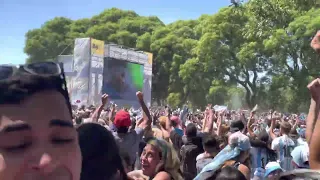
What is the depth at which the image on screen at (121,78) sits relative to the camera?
37.3 m

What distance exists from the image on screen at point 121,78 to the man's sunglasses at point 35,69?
34.8 m

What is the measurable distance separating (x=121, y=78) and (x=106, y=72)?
72.2 inches

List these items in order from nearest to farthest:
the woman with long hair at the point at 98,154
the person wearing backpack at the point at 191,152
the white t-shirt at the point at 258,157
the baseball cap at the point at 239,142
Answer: the woman with long hair at the point at 98,154
the baseball cap at the point at 239,142
the white t-shirt at the point at 258,157
the person wearing backpack at the point at 191,152

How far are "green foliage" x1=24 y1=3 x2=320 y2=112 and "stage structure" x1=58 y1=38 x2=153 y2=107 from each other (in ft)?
11.5

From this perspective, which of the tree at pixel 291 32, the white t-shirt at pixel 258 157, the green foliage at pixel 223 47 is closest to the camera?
the white t-shirt at pixel 258 157

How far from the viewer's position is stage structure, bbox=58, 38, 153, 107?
32719mm

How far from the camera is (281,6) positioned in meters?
24.6

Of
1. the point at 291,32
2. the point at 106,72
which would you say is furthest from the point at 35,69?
the point at 106,72

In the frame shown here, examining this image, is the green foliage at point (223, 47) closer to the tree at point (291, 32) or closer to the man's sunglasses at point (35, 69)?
the tree at point (291, 32)

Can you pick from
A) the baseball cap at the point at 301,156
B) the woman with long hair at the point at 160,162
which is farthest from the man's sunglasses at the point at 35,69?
the baseball cap at the point at 301,156

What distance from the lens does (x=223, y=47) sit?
115 ft

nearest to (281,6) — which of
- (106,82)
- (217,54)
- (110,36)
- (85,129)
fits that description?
(217,54)

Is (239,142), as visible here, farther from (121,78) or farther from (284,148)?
(121,78)

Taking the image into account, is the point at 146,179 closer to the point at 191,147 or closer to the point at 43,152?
the point at 43,152
